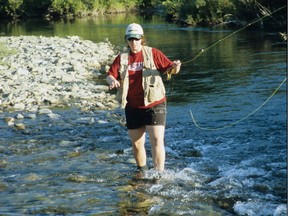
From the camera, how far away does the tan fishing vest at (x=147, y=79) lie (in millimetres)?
6988

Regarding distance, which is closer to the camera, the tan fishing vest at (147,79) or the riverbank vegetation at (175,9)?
the tan fishing vest at (147,79)

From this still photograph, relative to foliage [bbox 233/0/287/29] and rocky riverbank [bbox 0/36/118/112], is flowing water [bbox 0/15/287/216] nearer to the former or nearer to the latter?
rocky riverbank [bbox 0/36/118/112]

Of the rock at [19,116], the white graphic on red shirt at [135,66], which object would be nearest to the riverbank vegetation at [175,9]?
the rock at [19,116]

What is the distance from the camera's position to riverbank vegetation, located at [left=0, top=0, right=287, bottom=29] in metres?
35.4

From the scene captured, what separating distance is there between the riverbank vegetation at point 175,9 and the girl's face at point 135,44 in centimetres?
2750

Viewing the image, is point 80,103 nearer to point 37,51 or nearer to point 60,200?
point 60,200

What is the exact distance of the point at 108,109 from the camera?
1296cm

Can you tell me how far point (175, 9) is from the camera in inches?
2064

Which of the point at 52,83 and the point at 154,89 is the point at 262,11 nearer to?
the point at 52,83

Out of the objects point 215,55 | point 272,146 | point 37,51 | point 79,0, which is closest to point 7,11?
point 79,0

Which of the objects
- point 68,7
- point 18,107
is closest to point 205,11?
point 18,107

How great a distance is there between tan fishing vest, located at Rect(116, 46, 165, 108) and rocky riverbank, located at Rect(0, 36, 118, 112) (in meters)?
6.11

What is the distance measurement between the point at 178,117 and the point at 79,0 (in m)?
75.6

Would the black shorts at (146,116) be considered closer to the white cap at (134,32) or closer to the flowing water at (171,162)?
the flowing water at (171,162)
